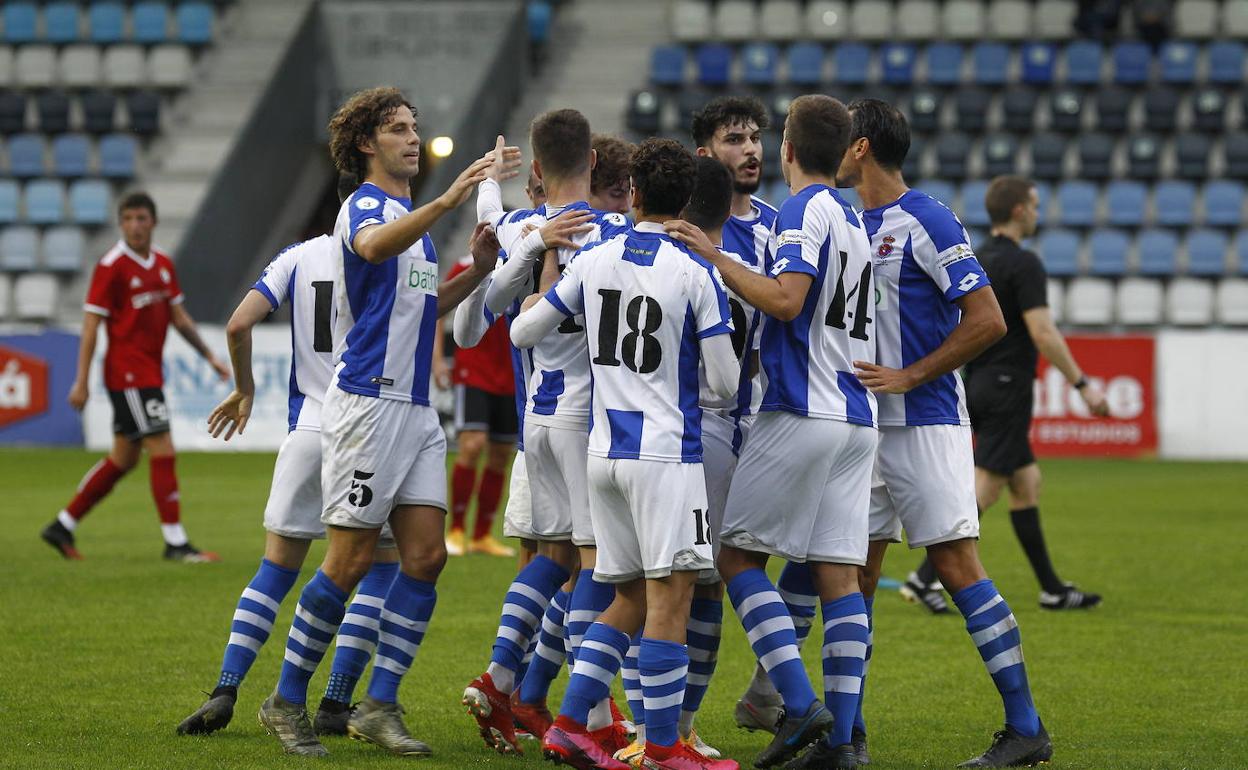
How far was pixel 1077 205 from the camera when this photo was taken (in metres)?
23.9

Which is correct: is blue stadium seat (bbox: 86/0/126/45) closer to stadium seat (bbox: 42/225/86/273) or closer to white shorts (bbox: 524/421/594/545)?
stadium seat (bbox: 42/225/86/273)

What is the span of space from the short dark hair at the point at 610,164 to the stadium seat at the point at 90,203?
66.8 ft

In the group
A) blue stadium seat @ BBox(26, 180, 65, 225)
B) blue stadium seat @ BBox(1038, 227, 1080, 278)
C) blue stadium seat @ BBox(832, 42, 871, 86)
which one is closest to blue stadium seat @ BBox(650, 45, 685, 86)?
blue stadium seat @ BBox(832, 42, 871, 86)

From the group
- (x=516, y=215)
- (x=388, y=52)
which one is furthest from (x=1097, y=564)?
(x=388, y=52)

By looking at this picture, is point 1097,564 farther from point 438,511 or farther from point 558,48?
point 558,48

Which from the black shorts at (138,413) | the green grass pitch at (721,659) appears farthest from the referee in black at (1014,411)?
the black shorts at (138,413)

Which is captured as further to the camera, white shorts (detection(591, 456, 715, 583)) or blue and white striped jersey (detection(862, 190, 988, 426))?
blue and white striped jersey (detection(862, 190, 988, 426))

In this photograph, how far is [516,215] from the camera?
19.1ft

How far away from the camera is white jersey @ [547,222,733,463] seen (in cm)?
518

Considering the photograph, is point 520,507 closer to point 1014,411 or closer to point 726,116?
point 726,116

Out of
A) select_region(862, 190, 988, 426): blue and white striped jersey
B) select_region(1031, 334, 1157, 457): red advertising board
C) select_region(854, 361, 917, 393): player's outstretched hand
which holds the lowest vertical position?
select_region(1031, 334, 1157, 457): red advertising board

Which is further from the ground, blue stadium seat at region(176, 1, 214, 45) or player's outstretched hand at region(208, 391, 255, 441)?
blue stadium seat at region(176, 1, 214, 45)

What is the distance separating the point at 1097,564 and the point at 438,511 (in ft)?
21.4

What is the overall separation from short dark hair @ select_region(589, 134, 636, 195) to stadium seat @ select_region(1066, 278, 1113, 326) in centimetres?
1742
